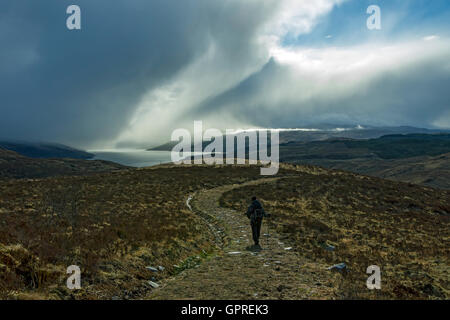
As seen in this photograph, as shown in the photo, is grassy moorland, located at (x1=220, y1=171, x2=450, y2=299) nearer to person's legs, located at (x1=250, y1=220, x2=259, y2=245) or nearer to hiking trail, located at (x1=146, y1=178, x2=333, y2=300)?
hiking trail, located at (x1=146, y1=178, x2=333, y2=300)

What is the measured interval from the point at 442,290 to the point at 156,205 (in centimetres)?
2330

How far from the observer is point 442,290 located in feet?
39.1

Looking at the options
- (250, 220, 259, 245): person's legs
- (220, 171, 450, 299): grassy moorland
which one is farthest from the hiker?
(220, 171, 450, 299): grassy moorland

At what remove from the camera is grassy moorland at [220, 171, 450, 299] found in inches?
479

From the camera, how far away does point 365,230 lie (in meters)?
25.1

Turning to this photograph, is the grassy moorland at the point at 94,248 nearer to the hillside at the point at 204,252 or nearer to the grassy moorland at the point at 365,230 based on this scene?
the hillside at the point at 204,252

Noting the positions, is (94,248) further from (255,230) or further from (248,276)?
(255,230)

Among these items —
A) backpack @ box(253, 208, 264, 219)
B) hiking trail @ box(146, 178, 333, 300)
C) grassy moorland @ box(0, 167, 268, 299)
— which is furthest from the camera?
backpack @ box(253, 208, 264, 219)

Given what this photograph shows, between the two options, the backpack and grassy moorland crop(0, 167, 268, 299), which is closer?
grassy moorland crop(0, 167, 268, 299)

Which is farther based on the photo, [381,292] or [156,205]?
[156,205]

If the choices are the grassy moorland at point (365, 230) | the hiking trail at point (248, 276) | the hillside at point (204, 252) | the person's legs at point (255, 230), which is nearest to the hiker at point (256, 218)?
the person's legs at point (255, 230)

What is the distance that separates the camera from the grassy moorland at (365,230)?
39.9 ft
